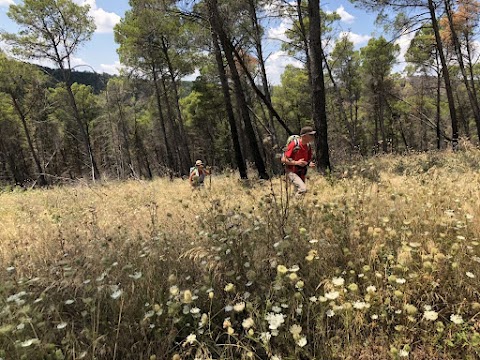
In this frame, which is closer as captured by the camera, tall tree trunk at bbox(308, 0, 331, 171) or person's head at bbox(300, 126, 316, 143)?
person's head at bbox(300, 126, 316, 143)

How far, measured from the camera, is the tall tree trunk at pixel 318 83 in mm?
8112

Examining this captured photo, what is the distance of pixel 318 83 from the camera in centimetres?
825

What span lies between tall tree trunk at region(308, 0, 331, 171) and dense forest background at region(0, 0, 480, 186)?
25 millimetres

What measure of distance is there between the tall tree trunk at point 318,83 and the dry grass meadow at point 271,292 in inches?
181

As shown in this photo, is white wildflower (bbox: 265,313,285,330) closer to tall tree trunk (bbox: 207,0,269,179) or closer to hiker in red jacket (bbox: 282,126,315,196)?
hiker in red jacket (bbox: 282,126,315,196)

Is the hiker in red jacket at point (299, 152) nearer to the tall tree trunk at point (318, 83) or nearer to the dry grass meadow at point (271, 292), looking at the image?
the dry grass meadow at point (271, 292)

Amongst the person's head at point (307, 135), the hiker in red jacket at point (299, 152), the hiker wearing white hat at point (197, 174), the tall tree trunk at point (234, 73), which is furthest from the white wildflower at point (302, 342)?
the tall tree trunk at point (234, 73)

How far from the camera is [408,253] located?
2.55 meters

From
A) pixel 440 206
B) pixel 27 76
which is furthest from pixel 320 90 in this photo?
pixel 27 76

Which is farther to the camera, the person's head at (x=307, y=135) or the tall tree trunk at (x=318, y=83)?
the tall tree trunk at (x=318, y=83)

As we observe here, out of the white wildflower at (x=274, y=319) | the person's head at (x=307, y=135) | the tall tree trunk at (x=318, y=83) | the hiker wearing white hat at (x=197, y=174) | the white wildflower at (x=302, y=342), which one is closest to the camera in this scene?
the white wildflower at (x=302, y=342)

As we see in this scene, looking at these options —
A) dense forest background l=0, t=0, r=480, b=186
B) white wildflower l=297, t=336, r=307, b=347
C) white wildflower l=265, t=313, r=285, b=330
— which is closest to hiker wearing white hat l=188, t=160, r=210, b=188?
dense forest background l=0, t=0, r=480, b=186

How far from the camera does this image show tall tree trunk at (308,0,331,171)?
811cm

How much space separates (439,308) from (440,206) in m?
1.29
